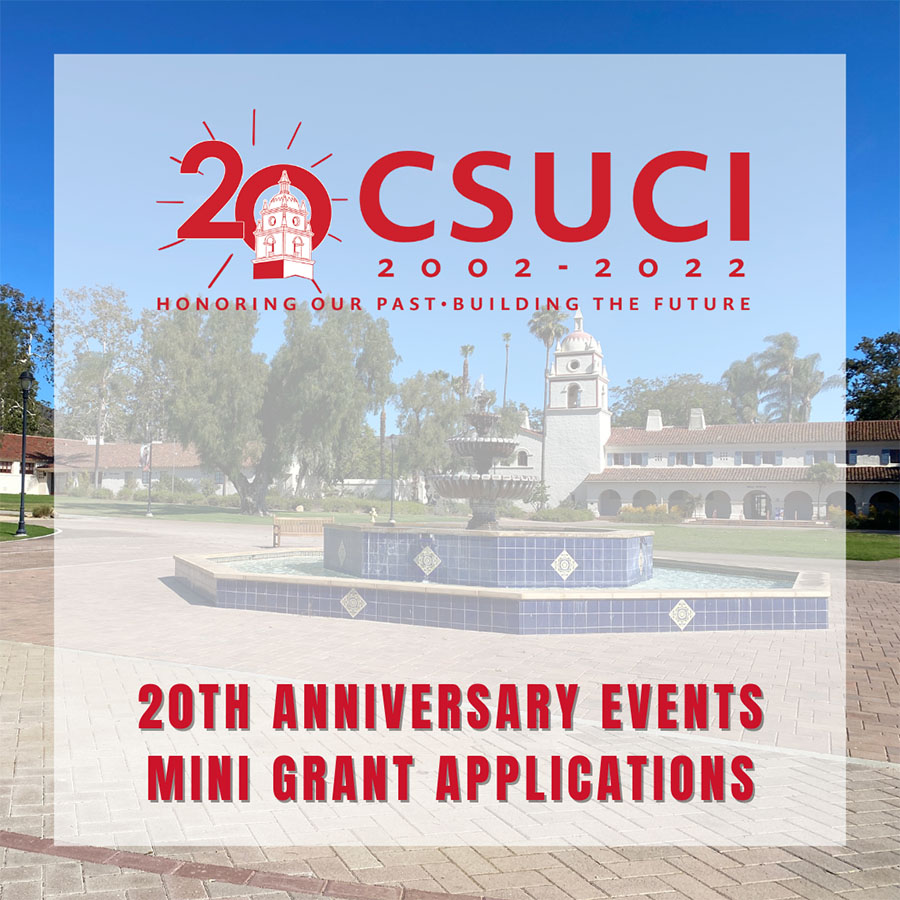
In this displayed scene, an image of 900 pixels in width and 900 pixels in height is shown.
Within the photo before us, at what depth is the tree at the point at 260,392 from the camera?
140 feet

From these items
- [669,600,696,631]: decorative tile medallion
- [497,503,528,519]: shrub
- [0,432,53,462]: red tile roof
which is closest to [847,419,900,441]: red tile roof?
Answer: [497,503,528,519]: shrub

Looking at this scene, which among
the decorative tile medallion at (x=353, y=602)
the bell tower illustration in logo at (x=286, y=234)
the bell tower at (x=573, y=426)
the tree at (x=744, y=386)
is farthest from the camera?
the tree at (x=744, y=386)

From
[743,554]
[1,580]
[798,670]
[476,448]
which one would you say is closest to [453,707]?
[798,670]

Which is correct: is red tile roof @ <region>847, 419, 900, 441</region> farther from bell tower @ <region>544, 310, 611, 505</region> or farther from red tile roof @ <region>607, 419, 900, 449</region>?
bell tower @ <region>544, 310, 611, 505</region>

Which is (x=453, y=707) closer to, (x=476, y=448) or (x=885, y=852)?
(x=885, y=852)

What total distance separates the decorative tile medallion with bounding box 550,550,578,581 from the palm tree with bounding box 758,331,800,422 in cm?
6734

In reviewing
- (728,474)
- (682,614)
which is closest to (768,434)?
(728,474)

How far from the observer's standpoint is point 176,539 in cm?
2475

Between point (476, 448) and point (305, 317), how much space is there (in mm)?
32539

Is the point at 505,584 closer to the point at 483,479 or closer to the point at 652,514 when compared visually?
the point at 483,479

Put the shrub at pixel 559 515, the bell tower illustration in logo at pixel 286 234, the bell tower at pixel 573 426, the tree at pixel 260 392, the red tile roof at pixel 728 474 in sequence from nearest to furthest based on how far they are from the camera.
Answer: the bell tower illustration in logo at pixel 286 234, the tree at pixel 260 392, the shrub at pixel 559 515, the red tile roof at pixel 728 474, the bell tower at pixel 573 426

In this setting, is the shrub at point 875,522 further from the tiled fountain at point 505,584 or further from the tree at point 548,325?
the tiled fountain at point 505,584

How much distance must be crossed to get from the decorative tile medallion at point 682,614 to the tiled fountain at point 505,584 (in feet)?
0.04

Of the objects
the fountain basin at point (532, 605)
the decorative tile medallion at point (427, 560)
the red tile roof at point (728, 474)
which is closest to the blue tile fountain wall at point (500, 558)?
the decorative tile medallion at point (427, 560)
